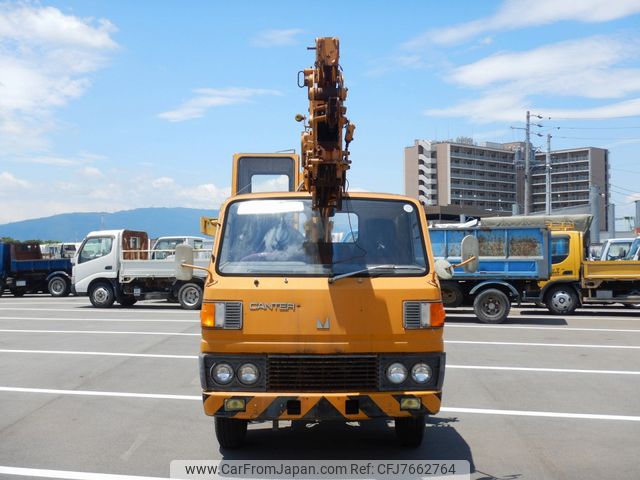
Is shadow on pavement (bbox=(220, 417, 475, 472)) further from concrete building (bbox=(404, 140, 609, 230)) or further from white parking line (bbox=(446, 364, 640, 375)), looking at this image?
concrete building (bbox=(404, 140, 609, 230))

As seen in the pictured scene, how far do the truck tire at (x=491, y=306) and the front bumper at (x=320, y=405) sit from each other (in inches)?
497

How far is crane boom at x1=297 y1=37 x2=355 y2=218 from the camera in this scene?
579cm

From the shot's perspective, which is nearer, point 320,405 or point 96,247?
point 320,405

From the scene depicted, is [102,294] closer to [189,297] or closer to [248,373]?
[189,297]

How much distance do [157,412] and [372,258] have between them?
133 inches

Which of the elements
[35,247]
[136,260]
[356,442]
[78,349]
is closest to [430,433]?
[356,442]

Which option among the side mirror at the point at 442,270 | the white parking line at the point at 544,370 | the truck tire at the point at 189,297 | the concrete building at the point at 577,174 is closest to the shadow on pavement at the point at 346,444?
the side mirror at the point at 442,270

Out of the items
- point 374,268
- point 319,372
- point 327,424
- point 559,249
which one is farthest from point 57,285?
point 319,372

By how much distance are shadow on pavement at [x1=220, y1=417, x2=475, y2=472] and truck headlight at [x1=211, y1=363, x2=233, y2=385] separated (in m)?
0.93

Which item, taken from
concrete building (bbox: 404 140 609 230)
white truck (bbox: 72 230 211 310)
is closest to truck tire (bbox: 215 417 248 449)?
white truck (bbox: 72 230 211 310)

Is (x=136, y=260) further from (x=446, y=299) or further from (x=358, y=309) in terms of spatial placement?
(x=358, y=309)

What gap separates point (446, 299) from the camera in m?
18.1

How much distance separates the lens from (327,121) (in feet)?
19.0

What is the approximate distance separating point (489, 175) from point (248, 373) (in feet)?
492
